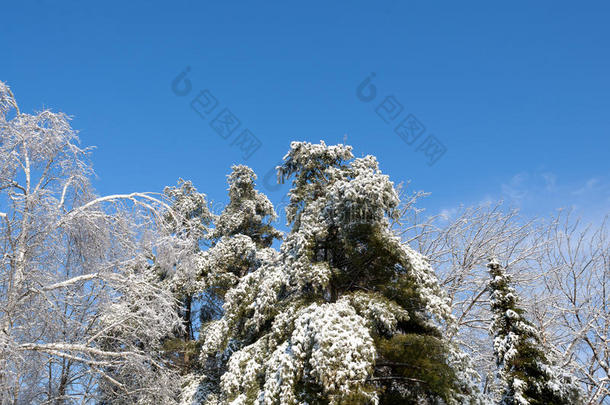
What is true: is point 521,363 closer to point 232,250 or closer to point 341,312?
point 341,312

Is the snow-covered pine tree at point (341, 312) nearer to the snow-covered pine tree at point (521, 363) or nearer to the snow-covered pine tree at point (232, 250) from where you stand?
the snow-covered pine tree at point (521, 363)

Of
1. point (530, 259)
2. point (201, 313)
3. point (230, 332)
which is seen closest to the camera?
point (230, 332)

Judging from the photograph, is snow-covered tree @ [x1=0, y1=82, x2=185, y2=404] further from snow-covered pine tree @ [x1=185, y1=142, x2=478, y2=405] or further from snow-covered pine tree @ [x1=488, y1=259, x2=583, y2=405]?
snow-covered pine tree @ [x1=488, y1=259, x2=583, y2=405]

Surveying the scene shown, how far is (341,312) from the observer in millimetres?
9219

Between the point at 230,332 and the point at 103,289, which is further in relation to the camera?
the point at 230,332

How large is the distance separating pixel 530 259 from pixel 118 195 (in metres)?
15.7

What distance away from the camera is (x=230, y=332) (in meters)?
12.4

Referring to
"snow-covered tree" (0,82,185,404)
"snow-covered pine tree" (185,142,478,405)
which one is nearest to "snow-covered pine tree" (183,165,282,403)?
"snow-covered pine tree" (185,142,478,405)

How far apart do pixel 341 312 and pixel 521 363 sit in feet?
19.7

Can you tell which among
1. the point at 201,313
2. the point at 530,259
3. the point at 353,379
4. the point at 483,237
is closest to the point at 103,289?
the point at 353,379

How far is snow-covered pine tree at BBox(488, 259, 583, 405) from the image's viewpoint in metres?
11.2

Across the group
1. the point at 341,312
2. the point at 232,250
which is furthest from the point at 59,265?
the point at 232,250

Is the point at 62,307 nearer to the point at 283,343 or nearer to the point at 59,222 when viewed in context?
the point at 59,222

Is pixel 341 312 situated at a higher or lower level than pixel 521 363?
higher
